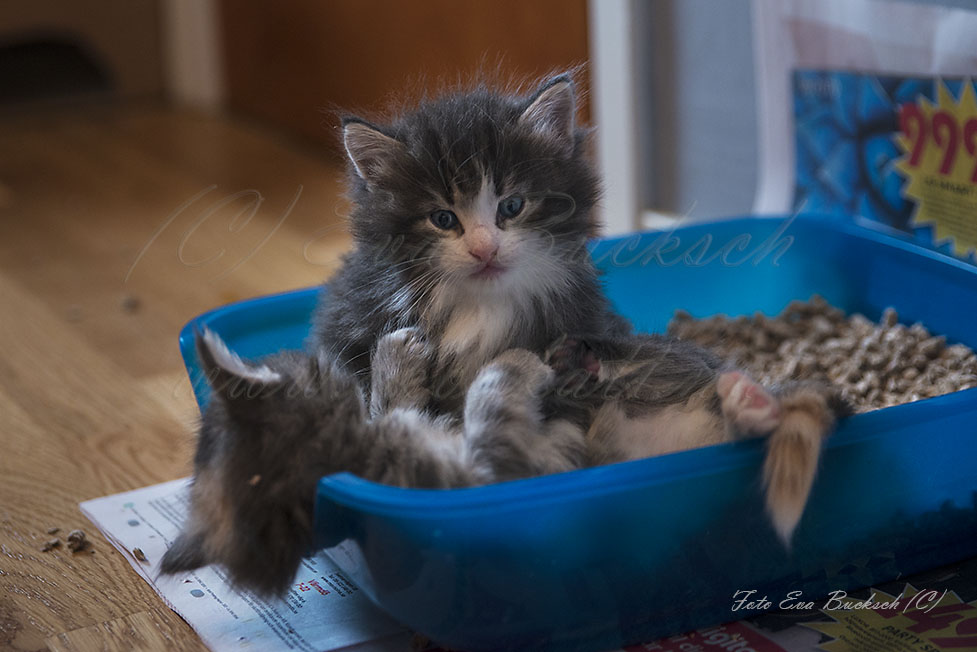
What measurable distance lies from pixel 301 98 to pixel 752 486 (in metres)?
2.46

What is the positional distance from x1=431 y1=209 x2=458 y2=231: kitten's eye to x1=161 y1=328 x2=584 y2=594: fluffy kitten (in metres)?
0.14

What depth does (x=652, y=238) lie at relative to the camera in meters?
1.74

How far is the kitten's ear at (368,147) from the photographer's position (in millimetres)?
1128

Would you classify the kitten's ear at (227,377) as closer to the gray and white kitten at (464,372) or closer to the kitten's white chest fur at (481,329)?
the gray and white kitten at (464,372)

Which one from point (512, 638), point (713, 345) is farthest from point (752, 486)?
point (713, 345)

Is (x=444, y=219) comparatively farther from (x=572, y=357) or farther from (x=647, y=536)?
(x=647, y=536)

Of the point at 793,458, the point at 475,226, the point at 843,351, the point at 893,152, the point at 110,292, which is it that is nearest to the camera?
the point at 793,458

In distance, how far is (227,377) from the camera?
98 cm

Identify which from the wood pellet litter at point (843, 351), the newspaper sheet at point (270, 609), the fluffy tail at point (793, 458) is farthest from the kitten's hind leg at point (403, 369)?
the wood pellet litter at point (843, 351)

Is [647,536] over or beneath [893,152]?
beneath

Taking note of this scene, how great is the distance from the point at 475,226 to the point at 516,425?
0.20 metres

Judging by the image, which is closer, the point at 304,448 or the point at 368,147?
the point at 304,448

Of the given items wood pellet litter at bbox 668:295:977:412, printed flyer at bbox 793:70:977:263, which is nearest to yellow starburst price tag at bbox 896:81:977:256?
printed flyer at bbox 793:70:977:263

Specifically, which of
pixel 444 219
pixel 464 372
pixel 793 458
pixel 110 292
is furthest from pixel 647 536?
pixel 110 292
